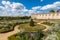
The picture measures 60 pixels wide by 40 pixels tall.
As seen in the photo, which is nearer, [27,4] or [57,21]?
[27,4]

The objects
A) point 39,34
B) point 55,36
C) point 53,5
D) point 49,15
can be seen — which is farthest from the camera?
point 49,15

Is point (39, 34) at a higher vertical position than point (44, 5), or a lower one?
lower

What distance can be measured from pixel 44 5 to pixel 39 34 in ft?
4.03

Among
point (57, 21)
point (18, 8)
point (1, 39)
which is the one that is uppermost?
point (18, 8)

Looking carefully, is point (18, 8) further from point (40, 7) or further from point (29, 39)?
point (29, 39)

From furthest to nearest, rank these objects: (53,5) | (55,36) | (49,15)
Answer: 1. (49,15)
2. (53,5)
3. (55,36)

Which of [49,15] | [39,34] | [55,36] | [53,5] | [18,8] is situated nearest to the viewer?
[55,36]

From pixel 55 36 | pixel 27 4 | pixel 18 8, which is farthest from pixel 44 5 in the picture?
pixel 55 36

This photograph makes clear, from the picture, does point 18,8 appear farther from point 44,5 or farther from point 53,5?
point 53,5

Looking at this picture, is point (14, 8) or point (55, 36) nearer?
point (55, 36)

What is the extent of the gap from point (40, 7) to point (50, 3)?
47cm

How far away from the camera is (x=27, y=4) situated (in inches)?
195

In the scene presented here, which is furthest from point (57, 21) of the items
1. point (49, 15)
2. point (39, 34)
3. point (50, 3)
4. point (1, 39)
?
point (1, 39)

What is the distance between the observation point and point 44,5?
5113 millimetres
